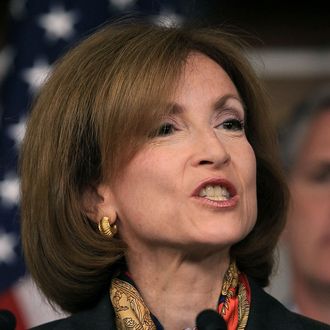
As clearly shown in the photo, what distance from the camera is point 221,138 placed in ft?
8.47

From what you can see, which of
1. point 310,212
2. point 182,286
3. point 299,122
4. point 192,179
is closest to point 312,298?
point 310,212

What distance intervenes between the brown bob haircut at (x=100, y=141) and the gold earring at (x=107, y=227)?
28mm

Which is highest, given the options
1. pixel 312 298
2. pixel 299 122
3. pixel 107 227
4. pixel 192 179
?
pixel 192 179

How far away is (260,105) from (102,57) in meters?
0.55

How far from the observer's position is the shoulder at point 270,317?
103 inches

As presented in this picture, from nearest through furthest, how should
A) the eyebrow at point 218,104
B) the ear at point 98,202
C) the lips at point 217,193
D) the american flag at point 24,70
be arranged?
the lips at point 217,193 → the eyebrow at point 218,104 → the ear at point 98,202 → the american flag at point 24,70

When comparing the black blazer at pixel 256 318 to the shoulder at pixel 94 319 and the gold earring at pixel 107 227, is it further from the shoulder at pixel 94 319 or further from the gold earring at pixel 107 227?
the gold earring at pixel 107 227

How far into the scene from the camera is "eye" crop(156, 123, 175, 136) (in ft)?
8.34

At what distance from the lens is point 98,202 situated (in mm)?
2732

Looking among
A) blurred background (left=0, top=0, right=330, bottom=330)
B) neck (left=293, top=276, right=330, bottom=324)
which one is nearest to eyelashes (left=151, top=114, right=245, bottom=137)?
blurred background (left=0, top=0, right=330, bottom=330)

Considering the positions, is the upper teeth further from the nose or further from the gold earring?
the gold earring

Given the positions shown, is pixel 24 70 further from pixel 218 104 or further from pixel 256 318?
pixel 256 318

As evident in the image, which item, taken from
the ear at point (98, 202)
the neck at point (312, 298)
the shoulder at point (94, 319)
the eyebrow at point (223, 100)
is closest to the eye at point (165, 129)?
the eyebrow at point (223, 100)

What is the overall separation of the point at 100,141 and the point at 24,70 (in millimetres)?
1328
